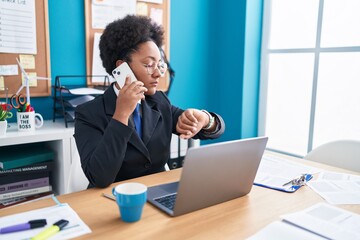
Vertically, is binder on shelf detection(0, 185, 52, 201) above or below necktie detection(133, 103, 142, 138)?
below

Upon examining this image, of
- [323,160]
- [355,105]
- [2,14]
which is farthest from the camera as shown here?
[355,105]

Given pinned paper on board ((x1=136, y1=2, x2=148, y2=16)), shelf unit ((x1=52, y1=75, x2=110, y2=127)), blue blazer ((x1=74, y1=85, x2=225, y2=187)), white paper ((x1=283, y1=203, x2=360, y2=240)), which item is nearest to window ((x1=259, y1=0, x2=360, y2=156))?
pinned paper on board ((x1=136, y1=2, x2=148, y2=16))

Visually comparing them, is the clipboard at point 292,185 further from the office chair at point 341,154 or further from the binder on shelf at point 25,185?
the binder on shelf at point 25,185

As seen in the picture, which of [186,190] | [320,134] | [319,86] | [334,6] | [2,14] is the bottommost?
[320,134]

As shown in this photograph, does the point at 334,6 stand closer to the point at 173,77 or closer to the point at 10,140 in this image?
the point at 173,77

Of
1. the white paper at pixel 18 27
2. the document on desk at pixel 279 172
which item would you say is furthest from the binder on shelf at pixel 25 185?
the document on desk at pixel 279 172

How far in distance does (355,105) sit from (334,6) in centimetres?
70

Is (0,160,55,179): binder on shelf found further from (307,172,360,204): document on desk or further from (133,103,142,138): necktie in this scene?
(307,172,360,204): document on desk

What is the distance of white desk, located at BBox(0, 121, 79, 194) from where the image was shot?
5.46ft

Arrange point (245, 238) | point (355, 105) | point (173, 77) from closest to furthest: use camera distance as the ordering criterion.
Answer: point (245, 238) < point (355, 105) < point (173, 77)

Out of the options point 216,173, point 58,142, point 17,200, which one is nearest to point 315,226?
point 216,173

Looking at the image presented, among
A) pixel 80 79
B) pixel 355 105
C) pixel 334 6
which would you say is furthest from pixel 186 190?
pixel 334 6

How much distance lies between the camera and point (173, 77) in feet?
8.81

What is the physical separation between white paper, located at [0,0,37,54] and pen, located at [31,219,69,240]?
148 centimetres
